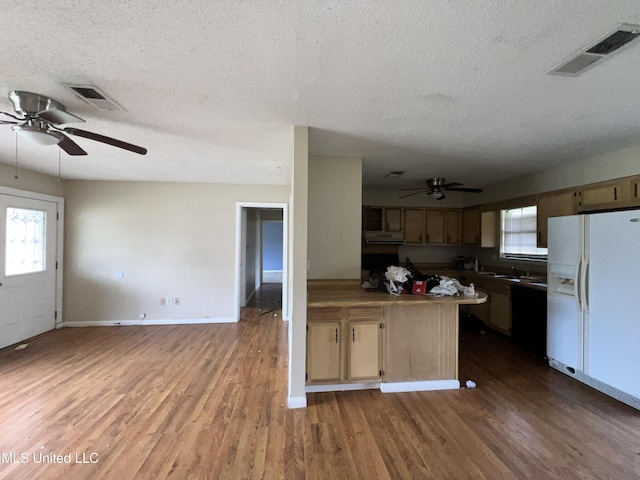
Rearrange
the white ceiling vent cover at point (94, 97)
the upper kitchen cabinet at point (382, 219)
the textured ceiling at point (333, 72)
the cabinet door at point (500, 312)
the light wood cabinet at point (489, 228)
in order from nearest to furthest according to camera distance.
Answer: the textured ceiling at point (333, 72), the white ceiling vent cover at point (94, 97), the cabinet door at point (500, 312), the light wood cabinet at point (489, 228), the upper kitchen cabinet at point (382, 219)

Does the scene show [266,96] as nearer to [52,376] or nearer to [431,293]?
[431,293]

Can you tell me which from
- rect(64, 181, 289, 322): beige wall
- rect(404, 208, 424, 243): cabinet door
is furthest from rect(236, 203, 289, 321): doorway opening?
rect(404, 208, 424, 243): cabinet door

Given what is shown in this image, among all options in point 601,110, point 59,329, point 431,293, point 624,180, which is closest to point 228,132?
point 431,293

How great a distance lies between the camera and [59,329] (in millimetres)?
4520

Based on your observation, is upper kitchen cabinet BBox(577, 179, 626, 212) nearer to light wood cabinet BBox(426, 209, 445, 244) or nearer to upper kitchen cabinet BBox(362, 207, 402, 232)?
light wood cabinet BBox(426, 209, 445, 244)

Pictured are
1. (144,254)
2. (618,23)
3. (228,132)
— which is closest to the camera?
(618,23)

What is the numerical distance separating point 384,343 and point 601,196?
301cm

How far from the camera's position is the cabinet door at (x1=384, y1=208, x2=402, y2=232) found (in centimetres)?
543

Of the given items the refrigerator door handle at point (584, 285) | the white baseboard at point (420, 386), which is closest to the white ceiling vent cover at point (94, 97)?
the white baseboard at point (420, 386)

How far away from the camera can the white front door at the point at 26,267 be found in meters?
3.73

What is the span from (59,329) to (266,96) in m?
5.17

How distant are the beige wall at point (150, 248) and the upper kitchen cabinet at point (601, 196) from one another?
4300mm

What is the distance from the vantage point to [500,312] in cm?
429

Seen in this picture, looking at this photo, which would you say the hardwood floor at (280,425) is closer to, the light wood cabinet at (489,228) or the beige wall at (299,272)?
the beige wall at (299,272)
